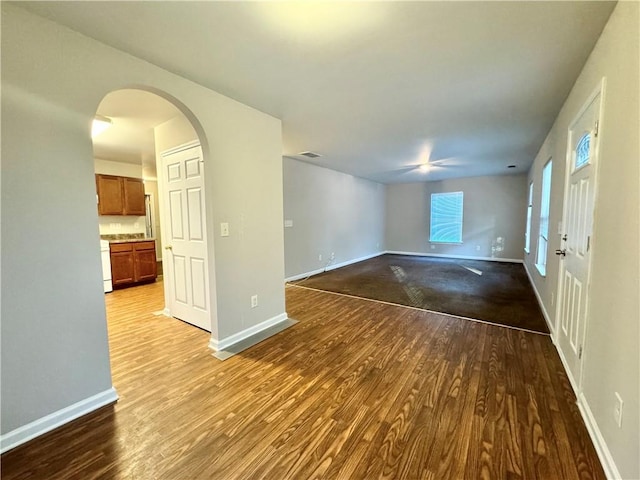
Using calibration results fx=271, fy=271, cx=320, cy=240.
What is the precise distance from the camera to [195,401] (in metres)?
1.89

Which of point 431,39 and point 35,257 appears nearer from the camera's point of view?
point 35,257

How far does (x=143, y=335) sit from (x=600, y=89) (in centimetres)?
432

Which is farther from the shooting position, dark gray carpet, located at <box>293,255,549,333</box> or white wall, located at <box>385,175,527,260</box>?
white wall, located at <box>385,175,527,260</box>

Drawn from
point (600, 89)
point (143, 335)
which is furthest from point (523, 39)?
point (143, 335)

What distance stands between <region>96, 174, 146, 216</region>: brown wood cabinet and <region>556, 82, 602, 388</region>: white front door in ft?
21.6

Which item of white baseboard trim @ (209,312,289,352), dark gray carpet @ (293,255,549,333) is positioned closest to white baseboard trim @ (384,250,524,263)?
dark gray carpet @ (293,255,549,333)

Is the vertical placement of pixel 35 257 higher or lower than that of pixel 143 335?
higher

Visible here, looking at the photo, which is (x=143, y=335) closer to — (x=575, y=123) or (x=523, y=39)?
(x=523, y=39)

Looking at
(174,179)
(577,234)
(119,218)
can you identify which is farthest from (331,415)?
(119,218)

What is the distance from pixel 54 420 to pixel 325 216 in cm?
524

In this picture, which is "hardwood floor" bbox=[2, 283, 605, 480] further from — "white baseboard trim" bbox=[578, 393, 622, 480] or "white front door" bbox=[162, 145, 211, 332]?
"white front door" bbox=[162, 145, 211, 332]

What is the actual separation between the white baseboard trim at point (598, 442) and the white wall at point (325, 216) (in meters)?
4.28

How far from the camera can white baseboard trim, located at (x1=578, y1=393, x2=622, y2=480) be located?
1262mm

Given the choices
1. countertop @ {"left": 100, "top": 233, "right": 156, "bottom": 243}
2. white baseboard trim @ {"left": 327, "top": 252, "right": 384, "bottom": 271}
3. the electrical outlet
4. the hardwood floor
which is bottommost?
the hardwood floor
